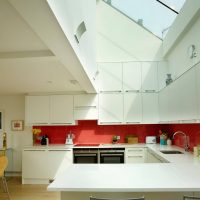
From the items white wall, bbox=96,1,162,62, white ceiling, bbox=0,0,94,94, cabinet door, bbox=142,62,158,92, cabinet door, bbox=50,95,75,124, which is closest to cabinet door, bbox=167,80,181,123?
cabinet door, bbox=142,62,158,92

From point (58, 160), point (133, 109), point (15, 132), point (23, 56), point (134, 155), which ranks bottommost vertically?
point (58, 160)

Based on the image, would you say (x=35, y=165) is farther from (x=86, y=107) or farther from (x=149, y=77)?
(x=149, y=77)

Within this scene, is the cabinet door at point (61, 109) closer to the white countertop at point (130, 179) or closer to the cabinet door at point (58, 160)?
the cabinet door at point (58, 160)

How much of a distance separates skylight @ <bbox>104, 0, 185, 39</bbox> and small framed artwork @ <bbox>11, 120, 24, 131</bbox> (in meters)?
3.91

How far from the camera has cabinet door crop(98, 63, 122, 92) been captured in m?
5.68

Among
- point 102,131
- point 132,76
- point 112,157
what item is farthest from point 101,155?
point 132,76

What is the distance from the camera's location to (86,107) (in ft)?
18.5

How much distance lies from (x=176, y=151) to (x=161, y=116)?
3.88 ft

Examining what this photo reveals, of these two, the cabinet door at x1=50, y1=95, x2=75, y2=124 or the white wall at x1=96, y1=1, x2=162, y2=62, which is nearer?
the cabinet door at x1=50, y1=95, x2=75, y2=124

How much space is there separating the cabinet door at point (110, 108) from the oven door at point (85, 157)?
790mm

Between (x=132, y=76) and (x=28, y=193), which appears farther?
(x=132, y=76)

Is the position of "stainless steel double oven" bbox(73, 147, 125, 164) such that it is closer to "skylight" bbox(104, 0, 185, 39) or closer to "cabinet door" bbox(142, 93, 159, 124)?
"cabinet door" bbox(142, 93, 159, 124)

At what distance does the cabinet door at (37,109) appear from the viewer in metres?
5.75

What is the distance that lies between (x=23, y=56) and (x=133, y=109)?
10.9 feet
